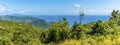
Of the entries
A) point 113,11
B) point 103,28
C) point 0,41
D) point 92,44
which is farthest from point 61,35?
point 113,11

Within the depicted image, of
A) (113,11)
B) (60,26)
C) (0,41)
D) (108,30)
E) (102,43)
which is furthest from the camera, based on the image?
(113,11)

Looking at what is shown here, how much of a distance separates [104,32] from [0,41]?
22.9ft

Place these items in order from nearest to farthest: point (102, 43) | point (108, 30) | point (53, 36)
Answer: point (102, 43) < point (108, 30) < point (53, 36)

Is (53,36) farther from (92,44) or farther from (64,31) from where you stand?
(92,44)

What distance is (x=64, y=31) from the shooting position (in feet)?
60.0

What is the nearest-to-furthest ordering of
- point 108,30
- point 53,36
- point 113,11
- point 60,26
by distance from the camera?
point 108,30 < point 53,36 < point 60,26 < point 113,11

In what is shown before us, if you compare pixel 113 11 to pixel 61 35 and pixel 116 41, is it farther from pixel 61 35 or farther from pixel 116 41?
pixel 116 41

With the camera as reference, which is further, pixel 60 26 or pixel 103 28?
pixel 60 26

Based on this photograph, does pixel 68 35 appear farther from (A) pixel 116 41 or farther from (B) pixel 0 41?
(A) pixel 116 41

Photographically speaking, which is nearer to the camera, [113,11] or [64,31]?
[64,31]

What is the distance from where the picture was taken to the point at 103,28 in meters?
16.8

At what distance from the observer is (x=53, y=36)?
1764 cm

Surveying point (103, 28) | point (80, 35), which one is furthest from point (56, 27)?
point (103, 28)

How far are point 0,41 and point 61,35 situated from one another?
5275mm
